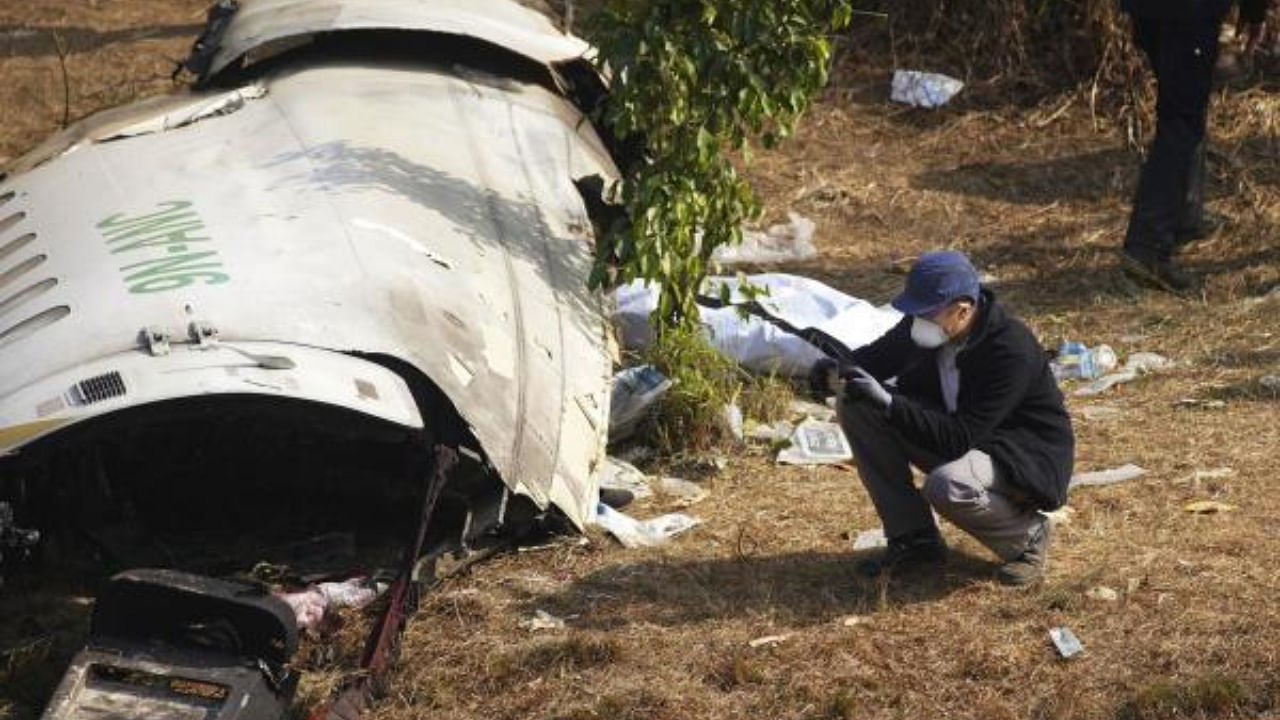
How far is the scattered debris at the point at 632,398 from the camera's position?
7.57m

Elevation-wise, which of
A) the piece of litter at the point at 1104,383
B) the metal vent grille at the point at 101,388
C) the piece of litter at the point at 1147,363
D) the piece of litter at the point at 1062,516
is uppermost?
the metal vent grille at the point at 101,388

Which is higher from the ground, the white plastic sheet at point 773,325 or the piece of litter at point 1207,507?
the white plastic sheet at point 773,325

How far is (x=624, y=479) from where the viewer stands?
7355 mm

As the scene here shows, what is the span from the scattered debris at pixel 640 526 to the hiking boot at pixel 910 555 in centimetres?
80

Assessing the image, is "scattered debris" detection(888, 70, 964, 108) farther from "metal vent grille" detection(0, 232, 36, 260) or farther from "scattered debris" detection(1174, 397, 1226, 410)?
"metal vent grille" detection(0, 232, 36, 260)

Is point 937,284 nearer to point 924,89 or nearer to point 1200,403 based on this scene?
point 1200,403

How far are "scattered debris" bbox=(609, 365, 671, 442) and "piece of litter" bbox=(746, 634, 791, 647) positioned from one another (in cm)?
182

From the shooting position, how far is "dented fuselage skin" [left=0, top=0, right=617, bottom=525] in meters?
5.95

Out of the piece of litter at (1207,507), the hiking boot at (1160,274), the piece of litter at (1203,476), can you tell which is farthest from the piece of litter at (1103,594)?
the hiking boot at (1160,274)

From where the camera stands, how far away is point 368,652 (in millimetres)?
5691

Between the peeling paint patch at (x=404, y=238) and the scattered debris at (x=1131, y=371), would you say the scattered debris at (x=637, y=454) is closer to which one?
the peeling paint patch at (x=404, y=238)

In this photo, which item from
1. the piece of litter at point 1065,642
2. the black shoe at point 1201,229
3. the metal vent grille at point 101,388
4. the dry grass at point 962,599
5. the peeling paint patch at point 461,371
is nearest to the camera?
the dry grass at point 962,599

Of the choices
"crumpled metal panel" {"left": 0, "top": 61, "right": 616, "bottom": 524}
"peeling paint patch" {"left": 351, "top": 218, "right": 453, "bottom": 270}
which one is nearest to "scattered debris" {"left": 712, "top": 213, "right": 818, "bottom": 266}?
"crumpled metal panel" {"left": 0, "top": 61, "right": 616, "bottom": 524}

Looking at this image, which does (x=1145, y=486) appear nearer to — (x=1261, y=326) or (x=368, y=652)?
(x=1261, y=326)
